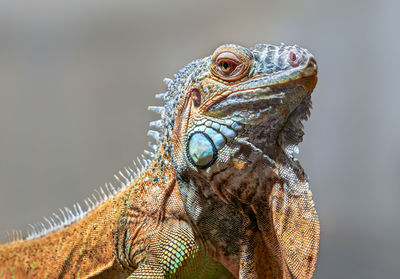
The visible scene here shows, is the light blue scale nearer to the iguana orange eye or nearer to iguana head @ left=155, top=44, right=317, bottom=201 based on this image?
iguana head @ left=155, top=44, right=317, bottom=201

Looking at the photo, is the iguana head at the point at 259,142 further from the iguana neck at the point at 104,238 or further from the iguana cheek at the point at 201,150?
the iguana neck at the point at 104,238

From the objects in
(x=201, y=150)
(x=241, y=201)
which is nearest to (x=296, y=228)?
(x=241, y=201)

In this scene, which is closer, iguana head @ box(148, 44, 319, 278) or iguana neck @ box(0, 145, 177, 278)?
iguana head @ box(148, 44, 319, 278)

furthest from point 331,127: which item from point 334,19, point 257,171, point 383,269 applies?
point 257,171

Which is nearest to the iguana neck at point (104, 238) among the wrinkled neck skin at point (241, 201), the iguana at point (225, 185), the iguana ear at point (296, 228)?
the iguana at point (225, 185)

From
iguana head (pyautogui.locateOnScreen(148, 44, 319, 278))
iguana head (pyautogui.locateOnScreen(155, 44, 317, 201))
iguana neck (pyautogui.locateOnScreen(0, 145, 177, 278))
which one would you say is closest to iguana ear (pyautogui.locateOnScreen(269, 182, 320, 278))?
iguana head (pyautogui.locateOnScreen(148, 44, 319, 278))

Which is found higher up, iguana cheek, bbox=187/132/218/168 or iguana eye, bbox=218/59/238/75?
iguana eye, bbox=218/59/238/75

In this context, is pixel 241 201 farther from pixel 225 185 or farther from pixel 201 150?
pixel 201 150

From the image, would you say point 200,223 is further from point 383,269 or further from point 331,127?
point 331,127
